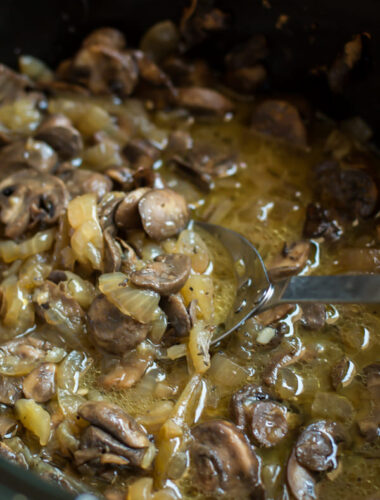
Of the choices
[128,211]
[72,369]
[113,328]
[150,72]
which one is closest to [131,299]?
[113,328]

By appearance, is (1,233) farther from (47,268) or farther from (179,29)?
(179,29)

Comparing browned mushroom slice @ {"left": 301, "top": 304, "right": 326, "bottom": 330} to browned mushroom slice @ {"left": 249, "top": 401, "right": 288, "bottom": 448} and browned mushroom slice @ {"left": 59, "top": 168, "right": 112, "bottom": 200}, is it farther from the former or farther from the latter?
browned mushroom slice @ {"left": 59, "top": 168, "right": 112, "bottom": 200}

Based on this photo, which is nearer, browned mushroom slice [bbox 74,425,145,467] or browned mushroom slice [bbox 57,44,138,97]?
browned mushroom slice [bbox 74,425,145,467]

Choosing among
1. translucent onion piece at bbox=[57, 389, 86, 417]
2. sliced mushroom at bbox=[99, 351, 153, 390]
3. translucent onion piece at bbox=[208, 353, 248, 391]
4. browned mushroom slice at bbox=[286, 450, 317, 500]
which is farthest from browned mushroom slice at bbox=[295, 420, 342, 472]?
translucent onion piece at bbox=[57, 389, 86, 417]

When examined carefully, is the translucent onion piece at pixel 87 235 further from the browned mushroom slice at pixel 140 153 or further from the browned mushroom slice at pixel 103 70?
the browned mushroom slice at pixel 103 70

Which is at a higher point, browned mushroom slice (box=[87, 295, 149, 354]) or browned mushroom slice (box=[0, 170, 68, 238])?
browned mushroom slice (box=[0, 170, 68, 238])

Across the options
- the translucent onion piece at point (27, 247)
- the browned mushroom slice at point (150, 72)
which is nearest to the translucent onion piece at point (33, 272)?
the translucent onion piece at point (27, 247)

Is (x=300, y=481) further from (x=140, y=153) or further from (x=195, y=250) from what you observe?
(x=140, y=153)
